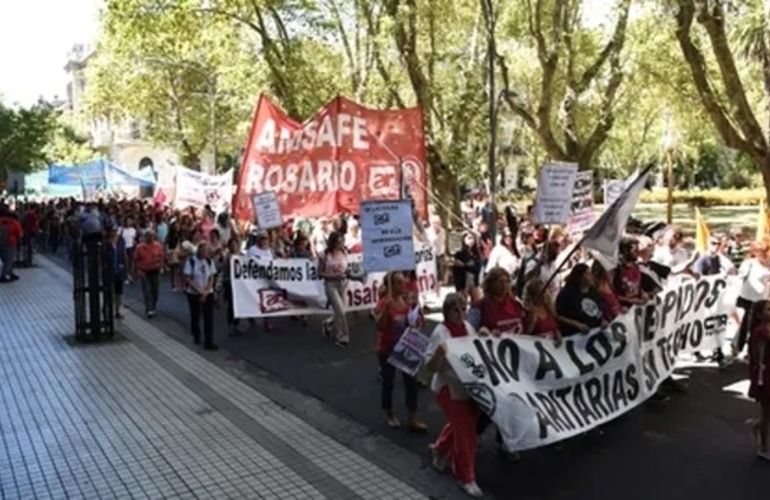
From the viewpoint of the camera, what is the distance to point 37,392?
9211 millimetres

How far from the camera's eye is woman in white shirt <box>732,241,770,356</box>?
389 inches

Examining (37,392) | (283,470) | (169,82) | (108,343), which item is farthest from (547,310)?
(169,82)

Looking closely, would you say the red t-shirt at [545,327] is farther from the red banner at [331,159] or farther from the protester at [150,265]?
the protester at [150,265]

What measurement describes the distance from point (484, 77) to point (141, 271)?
12.8 meters

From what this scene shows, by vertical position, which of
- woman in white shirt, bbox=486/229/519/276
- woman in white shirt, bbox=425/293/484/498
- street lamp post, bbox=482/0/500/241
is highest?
street lamp post, bbox=482/0/500/241

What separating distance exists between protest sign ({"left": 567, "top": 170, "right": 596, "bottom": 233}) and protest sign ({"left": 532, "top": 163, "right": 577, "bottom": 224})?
1510mm

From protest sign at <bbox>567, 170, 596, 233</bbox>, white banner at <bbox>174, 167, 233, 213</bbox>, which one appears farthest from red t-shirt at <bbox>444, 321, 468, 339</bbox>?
white banner at <bbox>174, 167, 233, 213</bbox>

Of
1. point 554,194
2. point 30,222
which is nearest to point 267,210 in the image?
point 554,194

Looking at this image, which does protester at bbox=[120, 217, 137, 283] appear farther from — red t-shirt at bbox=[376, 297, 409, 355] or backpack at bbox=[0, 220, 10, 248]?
red t-shirt at bbox=[376, 297, 409, 355]

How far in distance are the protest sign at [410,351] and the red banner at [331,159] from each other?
12.9 ft

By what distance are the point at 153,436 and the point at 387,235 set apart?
10.2 feet

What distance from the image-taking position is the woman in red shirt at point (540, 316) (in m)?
7.07

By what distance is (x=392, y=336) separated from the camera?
7.74 metres

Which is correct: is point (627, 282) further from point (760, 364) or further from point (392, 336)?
point (392, 336)
